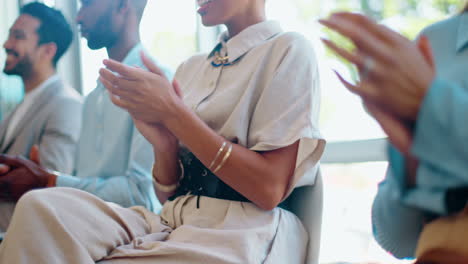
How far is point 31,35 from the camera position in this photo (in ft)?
8.20

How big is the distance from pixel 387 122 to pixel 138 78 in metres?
0.66

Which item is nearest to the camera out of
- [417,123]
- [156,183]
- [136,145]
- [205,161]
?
[417,123]

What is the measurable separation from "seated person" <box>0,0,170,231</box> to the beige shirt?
42 centimetres

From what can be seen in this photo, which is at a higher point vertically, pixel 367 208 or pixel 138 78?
pixel 138 78

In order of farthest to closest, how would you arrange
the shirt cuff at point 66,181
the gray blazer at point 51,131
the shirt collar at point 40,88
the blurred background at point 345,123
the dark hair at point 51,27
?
1. the dark hair at point 51,27
2. the shirt collar at point 40,88
3. the gray blazer at point 51,131
4. the blurred background at point 345,123
5. the shirt cuff at point 66,181

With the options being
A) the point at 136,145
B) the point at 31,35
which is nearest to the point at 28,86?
the point at 31,35

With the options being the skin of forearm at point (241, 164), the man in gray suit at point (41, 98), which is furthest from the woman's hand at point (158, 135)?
the man in gray suit at point (41, 98)

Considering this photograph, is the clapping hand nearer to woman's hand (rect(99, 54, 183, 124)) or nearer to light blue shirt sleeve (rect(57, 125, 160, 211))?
woman's hand (rect(99, 54, 183, 124))

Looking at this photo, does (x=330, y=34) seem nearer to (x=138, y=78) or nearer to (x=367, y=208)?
(x=367, y=208)

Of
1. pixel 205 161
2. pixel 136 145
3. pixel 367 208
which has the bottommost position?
pixel 367 208

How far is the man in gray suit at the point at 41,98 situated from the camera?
7.14 ft

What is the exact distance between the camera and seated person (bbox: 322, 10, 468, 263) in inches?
19.1

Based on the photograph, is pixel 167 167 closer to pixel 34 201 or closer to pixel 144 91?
pixel 144 91

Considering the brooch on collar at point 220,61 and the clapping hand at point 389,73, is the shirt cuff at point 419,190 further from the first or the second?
the brooch on collar at point 220,61
